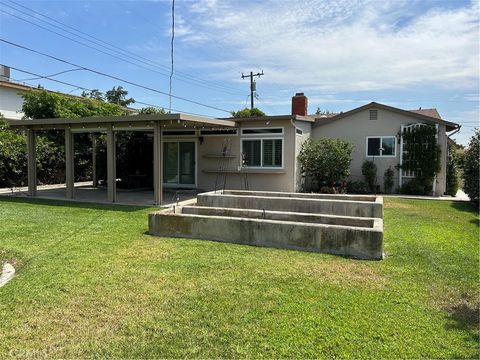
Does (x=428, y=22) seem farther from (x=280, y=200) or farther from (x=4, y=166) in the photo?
→ (x=4, y=166)

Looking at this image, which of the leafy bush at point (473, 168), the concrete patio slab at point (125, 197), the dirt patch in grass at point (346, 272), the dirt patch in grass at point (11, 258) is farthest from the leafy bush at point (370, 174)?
the dirt patch in grass at point (11, 258)

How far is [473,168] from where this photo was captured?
11984 mm

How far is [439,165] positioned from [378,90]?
10.6m

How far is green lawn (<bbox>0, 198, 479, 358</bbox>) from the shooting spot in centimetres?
317

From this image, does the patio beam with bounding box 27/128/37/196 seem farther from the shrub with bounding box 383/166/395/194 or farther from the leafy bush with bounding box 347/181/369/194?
the shrub with bounding box 383/166/395/194

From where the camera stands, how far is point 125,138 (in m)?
16.8

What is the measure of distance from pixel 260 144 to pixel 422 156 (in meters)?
6.20

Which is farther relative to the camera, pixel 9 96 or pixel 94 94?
pixel 94 94

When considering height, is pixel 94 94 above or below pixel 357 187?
above

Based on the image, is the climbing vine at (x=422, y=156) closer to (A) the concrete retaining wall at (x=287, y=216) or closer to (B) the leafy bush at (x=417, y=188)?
(B) the leafy bush at (x=417, y=188)

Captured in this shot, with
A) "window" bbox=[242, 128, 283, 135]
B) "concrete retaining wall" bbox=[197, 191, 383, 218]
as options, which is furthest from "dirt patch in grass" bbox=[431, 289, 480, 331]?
"window" bbox=[242, 128, 283, 135]

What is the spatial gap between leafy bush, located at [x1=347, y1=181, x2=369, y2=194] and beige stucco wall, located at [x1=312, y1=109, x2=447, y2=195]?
0.49 metres

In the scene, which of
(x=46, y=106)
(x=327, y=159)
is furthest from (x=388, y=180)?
(x=46, y=106)

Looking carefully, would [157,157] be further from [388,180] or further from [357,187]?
[388,180]
